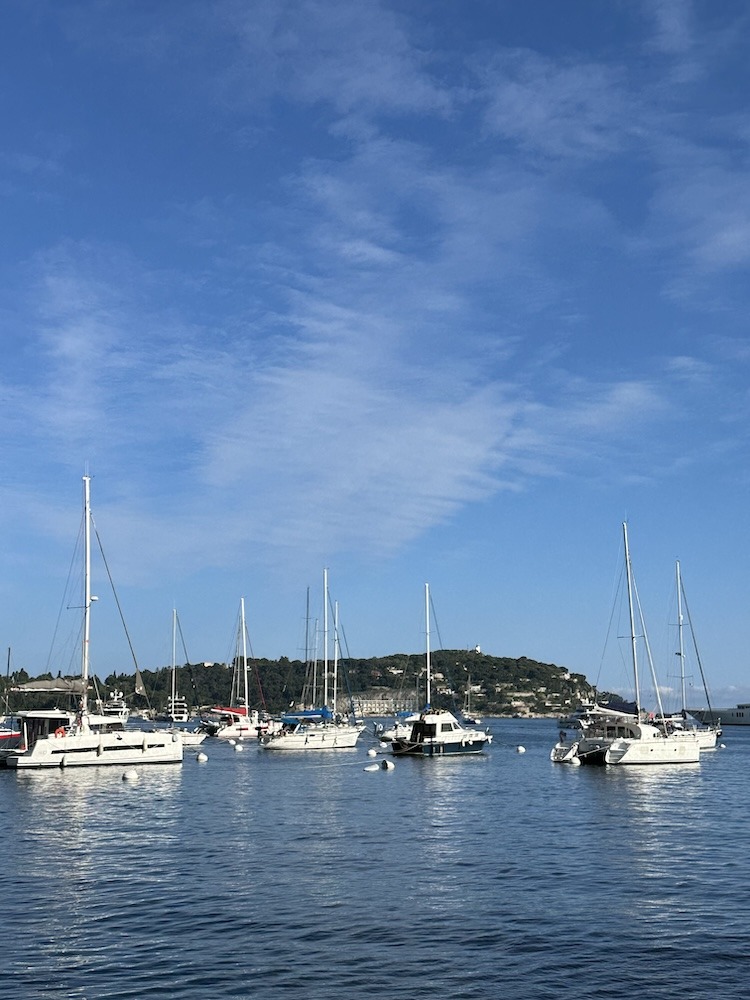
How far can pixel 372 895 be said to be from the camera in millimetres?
30938

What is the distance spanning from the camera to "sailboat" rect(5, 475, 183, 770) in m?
74.4

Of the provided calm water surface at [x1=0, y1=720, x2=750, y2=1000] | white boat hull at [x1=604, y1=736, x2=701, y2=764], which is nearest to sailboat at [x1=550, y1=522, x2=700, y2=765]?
white boat hull at [x1=604, y1=736, x2=701, y2=764]

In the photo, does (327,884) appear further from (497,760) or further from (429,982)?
(497,760)

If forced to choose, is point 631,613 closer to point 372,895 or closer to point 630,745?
point 630,745

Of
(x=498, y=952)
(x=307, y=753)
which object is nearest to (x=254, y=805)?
(x=498, y=952)

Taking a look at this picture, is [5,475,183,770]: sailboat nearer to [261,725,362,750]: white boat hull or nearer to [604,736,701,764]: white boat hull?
[261,725,362,750]: white boat hull

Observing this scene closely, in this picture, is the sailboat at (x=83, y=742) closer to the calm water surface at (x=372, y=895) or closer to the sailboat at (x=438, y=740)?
the calm water surface at (x=372, y=895)

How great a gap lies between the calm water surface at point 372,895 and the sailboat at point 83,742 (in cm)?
1249

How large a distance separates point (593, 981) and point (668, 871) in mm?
15140

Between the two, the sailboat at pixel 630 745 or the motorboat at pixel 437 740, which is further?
the motorboat at pixel 437 740

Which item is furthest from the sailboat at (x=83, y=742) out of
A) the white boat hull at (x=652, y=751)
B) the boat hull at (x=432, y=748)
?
the white boat hull at (x=652, y=751)

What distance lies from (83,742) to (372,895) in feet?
162

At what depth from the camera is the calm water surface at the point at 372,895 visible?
22328 mm

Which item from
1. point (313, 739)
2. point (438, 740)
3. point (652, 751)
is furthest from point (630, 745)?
point (313, 739)
